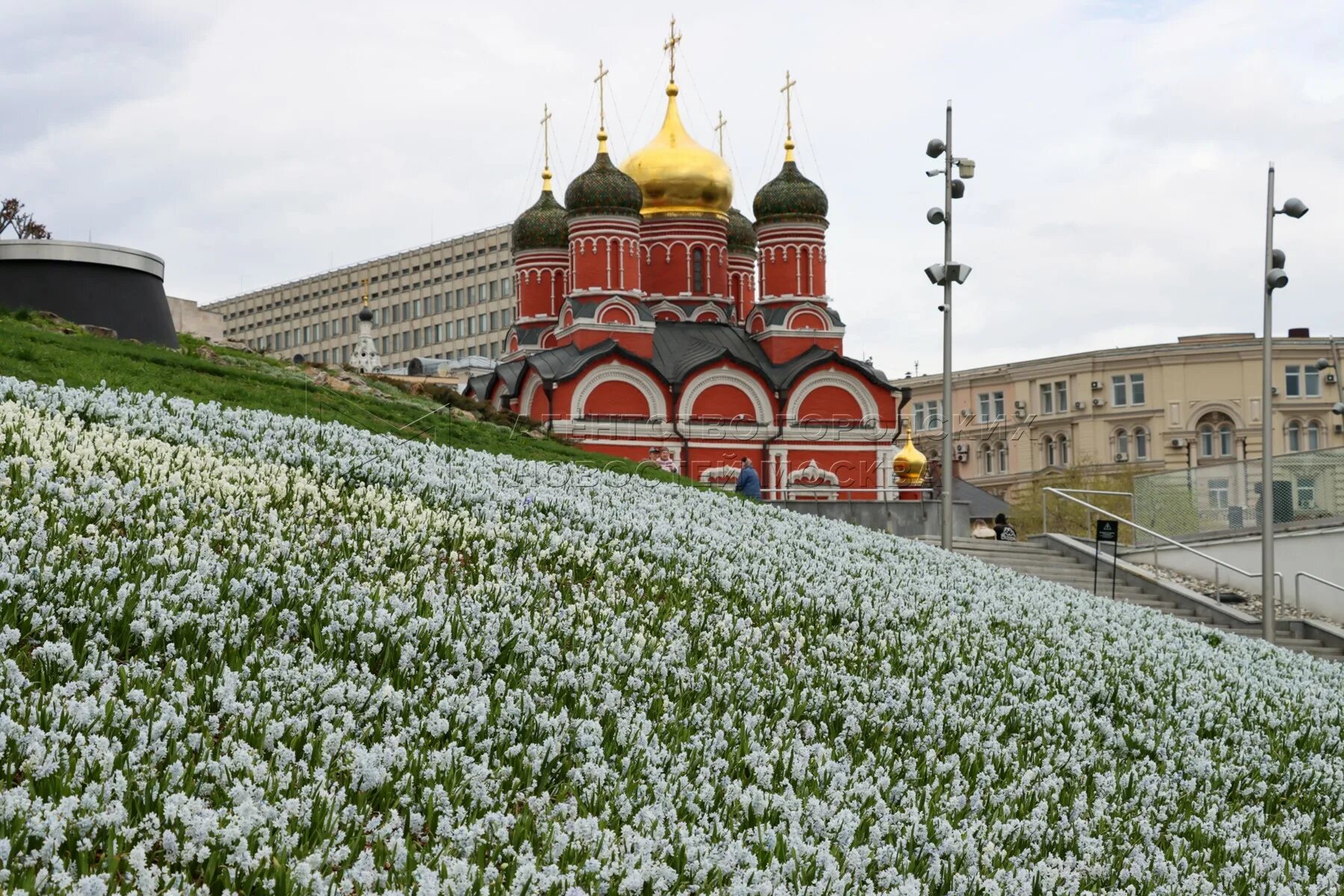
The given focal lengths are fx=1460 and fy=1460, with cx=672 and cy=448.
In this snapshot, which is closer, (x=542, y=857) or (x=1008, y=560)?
(x=542, y=857)

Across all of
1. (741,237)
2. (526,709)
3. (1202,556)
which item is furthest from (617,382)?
(526,709)

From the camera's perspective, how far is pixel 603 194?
49438 mm

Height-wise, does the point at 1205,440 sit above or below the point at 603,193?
below

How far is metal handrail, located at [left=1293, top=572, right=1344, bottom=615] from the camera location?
2169 centimetres

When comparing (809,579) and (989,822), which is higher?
(809,579)

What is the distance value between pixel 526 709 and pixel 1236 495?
2030 centimetres

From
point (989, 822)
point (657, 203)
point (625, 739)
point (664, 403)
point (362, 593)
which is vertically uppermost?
point (657, 203)

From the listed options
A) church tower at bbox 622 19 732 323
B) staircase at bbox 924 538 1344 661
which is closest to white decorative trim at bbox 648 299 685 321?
church tower at bbox 622 19 732 323

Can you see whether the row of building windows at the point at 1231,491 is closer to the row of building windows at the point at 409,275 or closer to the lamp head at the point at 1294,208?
the lamp head at the point at 1294,208

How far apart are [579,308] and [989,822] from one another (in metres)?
42.8

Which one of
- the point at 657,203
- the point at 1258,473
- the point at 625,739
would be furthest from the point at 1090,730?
the point at 657,203

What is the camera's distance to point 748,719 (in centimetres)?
787

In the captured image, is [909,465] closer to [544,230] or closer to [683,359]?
[683,359]

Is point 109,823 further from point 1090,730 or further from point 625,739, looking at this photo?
point 1090,730
